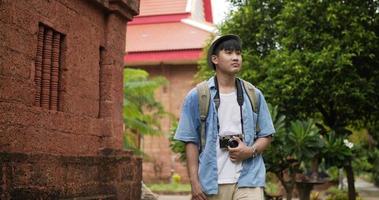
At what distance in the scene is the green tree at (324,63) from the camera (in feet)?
44.1

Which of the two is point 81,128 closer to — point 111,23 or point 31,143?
point 31,143

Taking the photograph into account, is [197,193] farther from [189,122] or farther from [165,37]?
[165,37]

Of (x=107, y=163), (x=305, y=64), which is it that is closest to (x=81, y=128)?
(x=107, y=163)

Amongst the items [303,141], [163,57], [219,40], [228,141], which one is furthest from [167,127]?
[228,141]

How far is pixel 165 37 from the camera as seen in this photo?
2748cm

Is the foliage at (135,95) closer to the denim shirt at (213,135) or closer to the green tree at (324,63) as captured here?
the green tree at (324,63)

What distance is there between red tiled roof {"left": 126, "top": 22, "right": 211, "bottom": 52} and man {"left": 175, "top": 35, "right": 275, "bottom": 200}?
21825mm

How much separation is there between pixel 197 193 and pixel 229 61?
0.87m

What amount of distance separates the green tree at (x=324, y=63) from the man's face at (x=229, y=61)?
9.68 meters

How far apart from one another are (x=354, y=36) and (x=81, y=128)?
8.89 metres

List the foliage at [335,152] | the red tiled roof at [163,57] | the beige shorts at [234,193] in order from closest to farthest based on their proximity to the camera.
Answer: the beige shorts at [234,193], the foliage at [335,152], the red tiled roof at [163,57]

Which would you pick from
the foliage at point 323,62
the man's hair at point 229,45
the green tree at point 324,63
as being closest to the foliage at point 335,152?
the green tree at point 324,63

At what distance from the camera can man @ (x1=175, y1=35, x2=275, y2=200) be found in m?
3.31

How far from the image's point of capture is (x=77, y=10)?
667 centimetres
